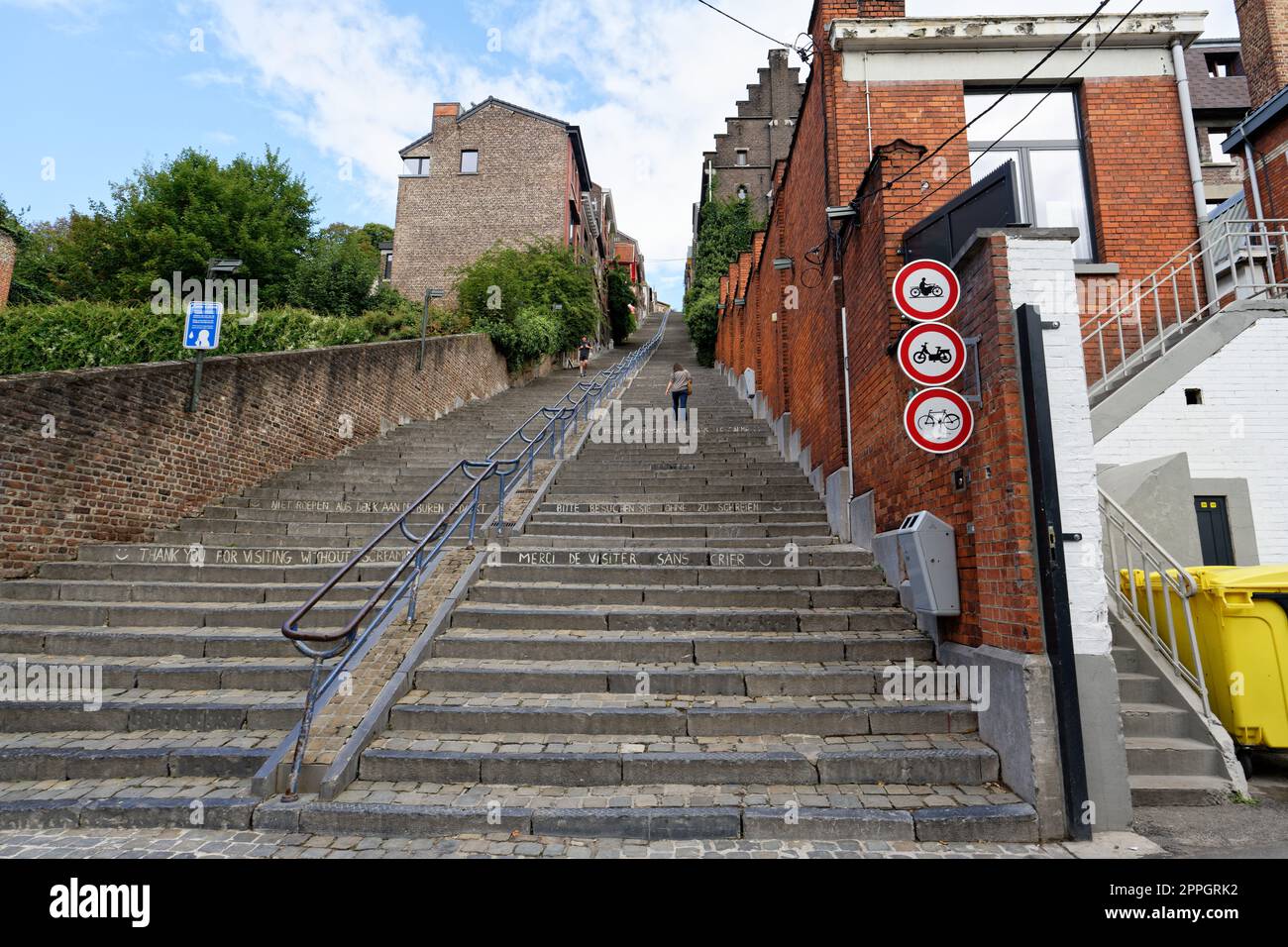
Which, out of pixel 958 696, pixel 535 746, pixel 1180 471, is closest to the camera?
pixel 535 746

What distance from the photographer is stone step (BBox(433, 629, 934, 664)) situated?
516 centimetres

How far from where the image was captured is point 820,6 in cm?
866

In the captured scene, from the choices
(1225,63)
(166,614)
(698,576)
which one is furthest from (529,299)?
(1225,63)

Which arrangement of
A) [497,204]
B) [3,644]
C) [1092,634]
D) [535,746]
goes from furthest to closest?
[497,204] < [3,644] < [535,746] < [1092,634]

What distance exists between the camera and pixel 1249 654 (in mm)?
4137

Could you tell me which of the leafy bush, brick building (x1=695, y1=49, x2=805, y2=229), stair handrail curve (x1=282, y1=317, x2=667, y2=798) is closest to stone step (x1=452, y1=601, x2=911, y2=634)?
stair handrail curve (x1=282, y1=317, x2=667, y2=798)

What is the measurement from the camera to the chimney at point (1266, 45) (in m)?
11.5

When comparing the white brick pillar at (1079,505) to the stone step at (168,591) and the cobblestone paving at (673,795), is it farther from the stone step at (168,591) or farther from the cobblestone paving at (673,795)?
the stone step at (168,591)

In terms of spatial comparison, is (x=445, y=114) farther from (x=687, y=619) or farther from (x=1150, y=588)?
(x=1150, y=588)

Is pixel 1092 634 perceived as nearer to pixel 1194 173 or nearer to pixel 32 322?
pixel 1194 173

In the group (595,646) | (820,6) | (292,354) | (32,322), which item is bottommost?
(595,646)

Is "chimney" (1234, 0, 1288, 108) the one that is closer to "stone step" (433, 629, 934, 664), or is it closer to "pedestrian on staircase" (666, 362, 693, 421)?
"pedestrian on staircase" (666, 362, 693, 421)

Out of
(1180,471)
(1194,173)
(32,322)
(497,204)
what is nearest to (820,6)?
(1194,173)

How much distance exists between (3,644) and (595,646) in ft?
17.8
